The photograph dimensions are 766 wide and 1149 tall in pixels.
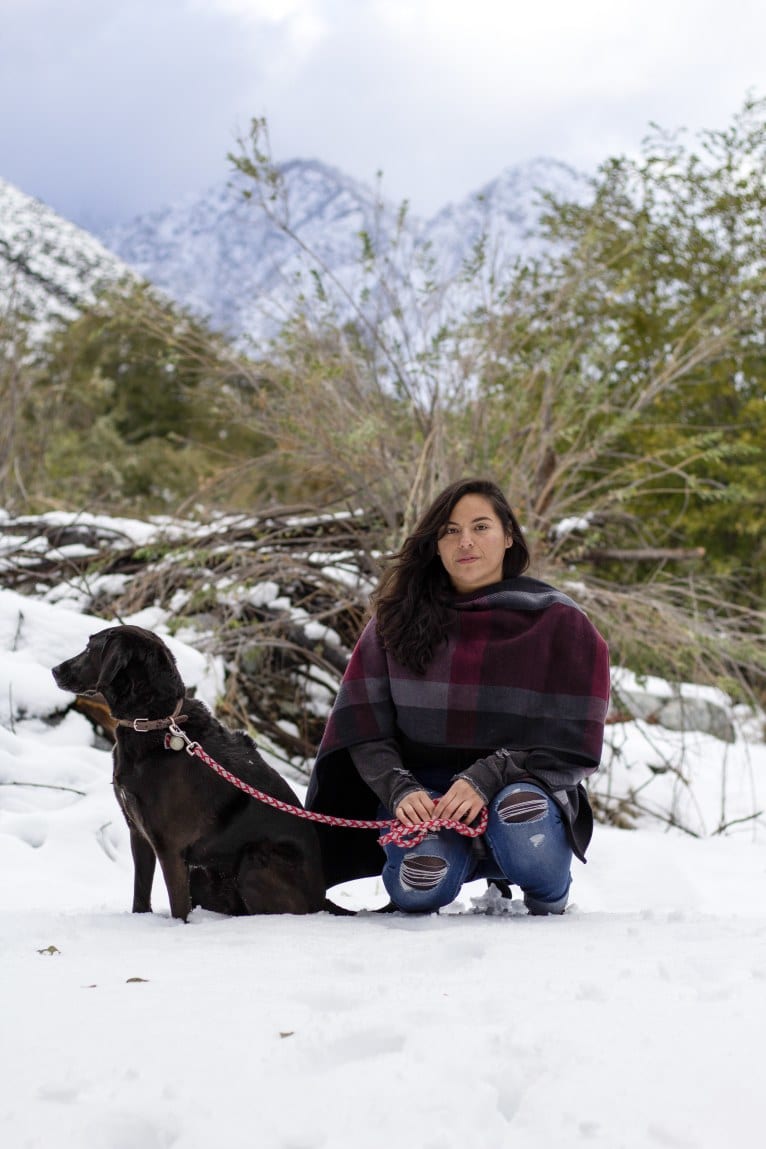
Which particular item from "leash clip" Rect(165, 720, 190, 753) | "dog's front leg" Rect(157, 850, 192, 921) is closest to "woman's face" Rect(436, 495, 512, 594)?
"leash clip" Rect(165, 720, 190, 753)

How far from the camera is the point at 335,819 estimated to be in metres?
2.81

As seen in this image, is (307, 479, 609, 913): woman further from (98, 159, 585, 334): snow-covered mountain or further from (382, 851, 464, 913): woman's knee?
(98, 159, 585, 334): snow-covered mountain

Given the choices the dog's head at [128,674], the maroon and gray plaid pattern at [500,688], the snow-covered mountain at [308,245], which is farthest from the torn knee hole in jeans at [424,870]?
the snow-covered mountain at [308,245]

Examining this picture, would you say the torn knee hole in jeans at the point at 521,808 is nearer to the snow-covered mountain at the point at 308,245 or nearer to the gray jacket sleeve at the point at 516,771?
the gray jacket sleeve at the point at 516,771

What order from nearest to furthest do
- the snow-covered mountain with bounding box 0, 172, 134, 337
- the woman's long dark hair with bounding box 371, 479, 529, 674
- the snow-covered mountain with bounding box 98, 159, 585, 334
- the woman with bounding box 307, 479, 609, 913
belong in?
1. the woman with bounding box 307, 479, 609, 913
2. the woman's long dark hair with bounding box 371, 479, 529, 674
3. the snow-covered mountain with bounding box 98, 159, 585, 334
4. the snow-covered mountain with bounding box 0, 172, 134, 337

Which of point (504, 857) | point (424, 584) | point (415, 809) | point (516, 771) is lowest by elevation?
point (504, 857)

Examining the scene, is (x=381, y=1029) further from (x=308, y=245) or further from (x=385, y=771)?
(x=308, y=245)

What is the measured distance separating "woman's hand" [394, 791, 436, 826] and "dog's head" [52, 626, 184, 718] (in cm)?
67

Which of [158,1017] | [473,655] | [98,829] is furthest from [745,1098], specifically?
[98,829]

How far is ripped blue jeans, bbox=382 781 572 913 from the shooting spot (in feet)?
8.71

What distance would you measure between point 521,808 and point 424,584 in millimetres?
744

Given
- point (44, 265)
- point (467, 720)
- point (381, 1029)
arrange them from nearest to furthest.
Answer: point (381, 1029) → point (467, 720) → point (44, 265)

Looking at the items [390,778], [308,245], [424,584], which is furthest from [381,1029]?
[308,245]

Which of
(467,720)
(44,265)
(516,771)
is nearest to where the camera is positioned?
(516,771)
